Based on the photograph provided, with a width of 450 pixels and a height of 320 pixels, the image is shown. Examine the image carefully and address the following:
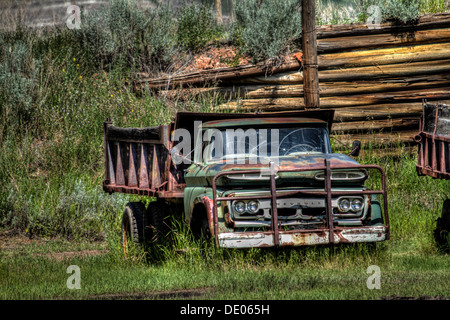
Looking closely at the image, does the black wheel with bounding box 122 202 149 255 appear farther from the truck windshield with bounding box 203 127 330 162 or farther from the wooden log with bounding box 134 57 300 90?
the wooden log with bounding box 134 57 300 90

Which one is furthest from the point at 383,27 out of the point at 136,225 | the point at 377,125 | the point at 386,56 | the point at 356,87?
the point at 136,225

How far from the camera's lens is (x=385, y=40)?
15.6m

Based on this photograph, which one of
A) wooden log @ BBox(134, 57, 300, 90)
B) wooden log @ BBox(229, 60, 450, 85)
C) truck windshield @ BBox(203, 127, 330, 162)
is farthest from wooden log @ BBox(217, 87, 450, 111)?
truck windshield @ BBox(203, 127, 330, 162)

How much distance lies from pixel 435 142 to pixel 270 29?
872 centimetres

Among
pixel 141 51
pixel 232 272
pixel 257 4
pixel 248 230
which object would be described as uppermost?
pixel 257 4

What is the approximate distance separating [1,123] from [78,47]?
3.37m

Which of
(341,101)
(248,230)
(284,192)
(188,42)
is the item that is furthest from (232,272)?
(188,42)

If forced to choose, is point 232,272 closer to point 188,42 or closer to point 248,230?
point 248,230

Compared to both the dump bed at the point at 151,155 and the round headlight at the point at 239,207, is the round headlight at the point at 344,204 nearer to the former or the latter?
the round headlight at the point at 239,207

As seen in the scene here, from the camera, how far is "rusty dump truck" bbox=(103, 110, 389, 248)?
23.4 ft

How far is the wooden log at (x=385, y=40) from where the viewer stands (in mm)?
15594

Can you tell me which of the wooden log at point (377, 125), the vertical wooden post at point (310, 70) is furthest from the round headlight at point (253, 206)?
the wooden log at point (377, 125)

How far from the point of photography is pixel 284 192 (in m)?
7.16

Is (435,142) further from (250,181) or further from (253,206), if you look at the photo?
(253,206)
